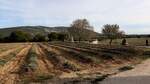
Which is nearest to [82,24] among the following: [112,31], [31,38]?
[112,31]

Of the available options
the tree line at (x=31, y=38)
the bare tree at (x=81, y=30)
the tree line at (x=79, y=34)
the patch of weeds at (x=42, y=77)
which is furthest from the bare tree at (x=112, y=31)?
the patch of weeds at (x=42, y=77)

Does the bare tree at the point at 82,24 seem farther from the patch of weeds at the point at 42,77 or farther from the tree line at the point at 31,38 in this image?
the patch of weeds at the point at 42,77

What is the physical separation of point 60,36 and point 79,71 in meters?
126

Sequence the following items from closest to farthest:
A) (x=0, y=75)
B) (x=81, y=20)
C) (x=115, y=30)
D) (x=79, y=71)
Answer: (x=0, y=75) < (x=79, y=71) < (x=115, y=30) < (x=81, y=20)

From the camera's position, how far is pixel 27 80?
55.0ft

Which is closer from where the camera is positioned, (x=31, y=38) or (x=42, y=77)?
(x=42, y=77)

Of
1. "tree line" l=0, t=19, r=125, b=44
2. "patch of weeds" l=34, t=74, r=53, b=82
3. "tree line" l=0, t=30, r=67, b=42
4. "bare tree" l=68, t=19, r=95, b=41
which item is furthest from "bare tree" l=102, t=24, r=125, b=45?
"patch of weeds" l=34, t=74, r=53, b=82

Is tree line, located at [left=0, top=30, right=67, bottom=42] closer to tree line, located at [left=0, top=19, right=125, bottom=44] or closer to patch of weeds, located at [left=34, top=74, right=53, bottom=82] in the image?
tree line, located at [left=0, top=19, right=125, bottom=44]

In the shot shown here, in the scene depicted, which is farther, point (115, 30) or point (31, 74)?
point (115, 30)

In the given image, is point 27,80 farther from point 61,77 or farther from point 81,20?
point 81,20

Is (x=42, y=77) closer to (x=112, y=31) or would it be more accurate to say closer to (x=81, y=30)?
(x=112, y=31)

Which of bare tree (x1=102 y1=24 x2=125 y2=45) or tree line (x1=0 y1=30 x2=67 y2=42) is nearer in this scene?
bare tree (x1=102 y1=24 x2=125 y2=45)

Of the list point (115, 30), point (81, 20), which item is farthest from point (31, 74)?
point (81, 20)

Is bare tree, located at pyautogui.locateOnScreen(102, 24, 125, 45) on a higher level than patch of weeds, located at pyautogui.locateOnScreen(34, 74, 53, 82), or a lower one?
higher
